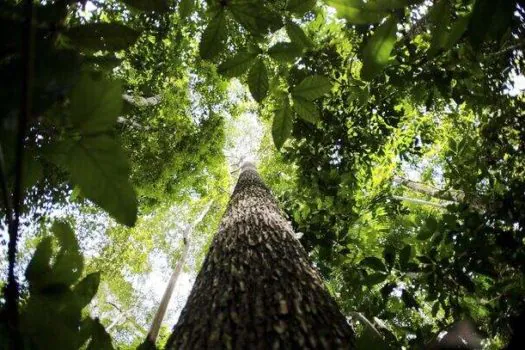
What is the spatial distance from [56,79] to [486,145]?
12.0 feet

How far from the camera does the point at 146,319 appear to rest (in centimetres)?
1734

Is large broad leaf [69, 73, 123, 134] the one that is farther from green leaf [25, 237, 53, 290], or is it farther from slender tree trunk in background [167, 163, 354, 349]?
slender tree trunk in background [167, 163, 354, 349]

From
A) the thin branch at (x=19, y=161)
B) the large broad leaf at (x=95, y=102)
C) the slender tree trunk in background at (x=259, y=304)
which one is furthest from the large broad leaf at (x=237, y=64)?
the slender tree trunk in background at (x=259, y=304)

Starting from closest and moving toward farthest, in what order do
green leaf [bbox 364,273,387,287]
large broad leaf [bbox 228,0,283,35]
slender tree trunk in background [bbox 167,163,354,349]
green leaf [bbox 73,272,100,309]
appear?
green leaf [bbox 73,272,100,309] < large broad leaf [bbox 228,0,283,35] < slender tree trunk in background [bbox 167,163,354,349] < green leaf [bbox 364,273,387,287]

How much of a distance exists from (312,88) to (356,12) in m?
0.30

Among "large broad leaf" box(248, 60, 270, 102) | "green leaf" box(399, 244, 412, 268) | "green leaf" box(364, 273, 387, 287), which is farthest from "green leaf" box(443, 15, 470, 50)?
"green leaf" box(399, 244, 412, 268)

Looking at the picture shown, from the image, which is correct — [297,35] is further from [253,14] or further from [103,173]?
[103,173]

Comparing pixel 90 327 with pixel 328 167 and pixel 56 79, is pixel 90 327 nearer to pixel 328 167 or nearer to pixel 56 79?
pixel 56 79

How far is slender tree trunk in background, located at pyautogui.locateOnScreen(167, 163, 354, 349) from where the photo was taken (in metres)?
1.32

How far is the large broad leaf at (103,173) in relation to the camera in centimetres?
48

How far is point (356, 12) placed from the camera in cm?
88

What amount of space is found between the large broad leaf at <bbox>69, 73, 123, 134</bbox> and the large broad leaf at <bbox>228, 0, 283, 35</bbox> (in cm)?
58

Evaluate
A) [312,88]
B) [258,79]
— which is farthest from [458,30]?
[258,79]

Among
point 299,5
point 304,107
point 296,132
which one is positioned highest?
point 296,132
